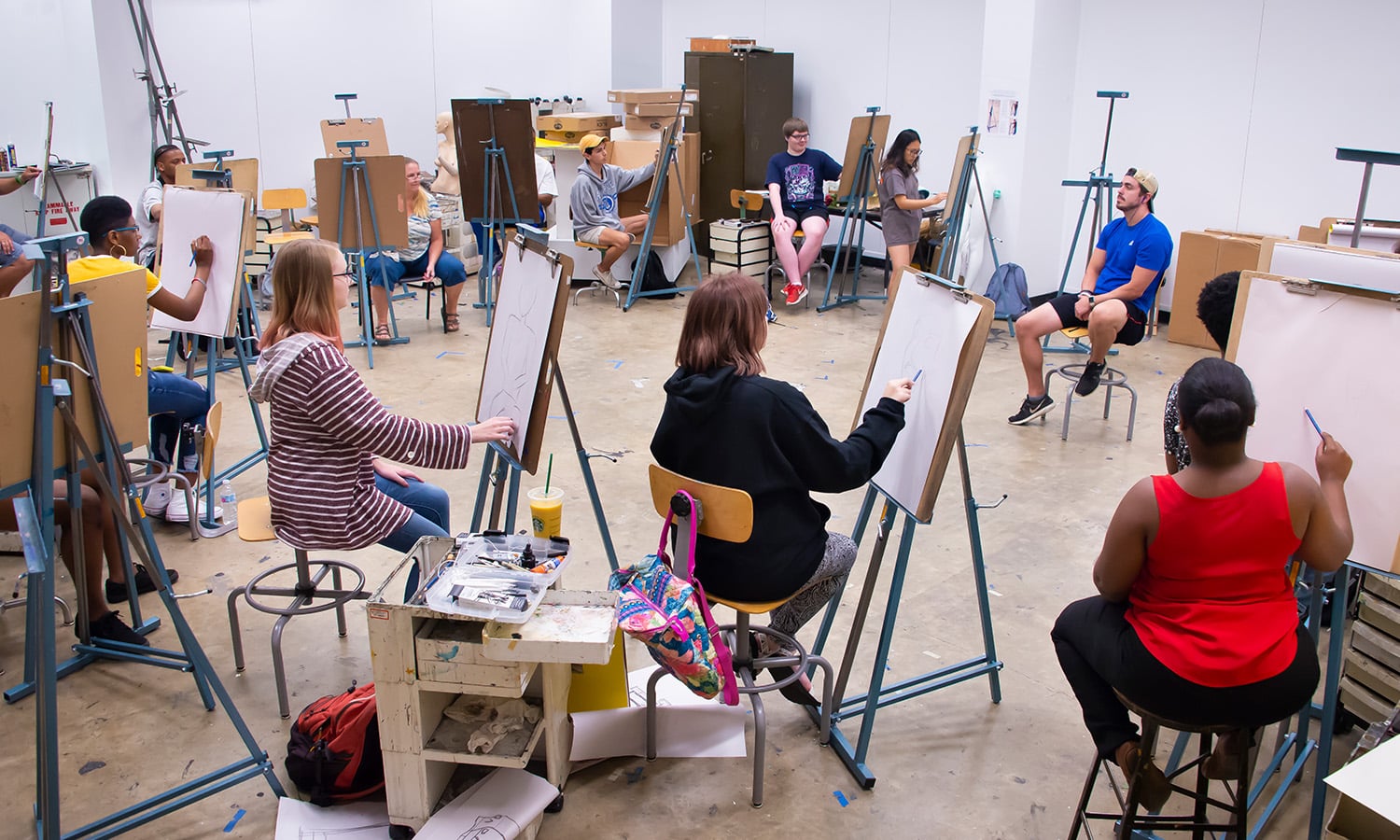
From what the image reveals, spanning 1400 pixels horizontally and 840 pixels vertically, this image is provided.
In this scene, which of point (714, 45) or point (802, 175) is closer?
point (802, 175)

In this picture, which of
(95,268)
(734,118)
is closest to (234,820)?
(95,268)

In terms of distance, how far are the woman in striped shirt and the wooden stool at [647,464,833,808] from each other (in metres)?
0.56

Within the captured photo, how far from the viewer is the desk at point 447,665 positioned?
2.17 meters

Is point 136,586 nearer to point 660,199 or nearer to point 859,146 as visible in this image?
point 660,199

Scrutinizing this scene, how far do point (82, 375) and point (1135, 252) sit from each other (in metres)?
4.51

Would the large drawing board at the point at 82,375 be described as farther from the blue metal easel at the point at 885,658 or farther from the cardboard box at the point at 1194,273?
the cardboard box at the point at 1194,273

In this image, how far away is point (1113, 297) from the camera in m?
5.14

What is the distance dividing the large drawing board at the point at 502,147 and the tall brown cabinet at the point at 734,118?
74.8 inches

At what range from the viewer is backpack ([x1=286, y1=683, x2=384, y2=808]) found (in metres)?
2.43

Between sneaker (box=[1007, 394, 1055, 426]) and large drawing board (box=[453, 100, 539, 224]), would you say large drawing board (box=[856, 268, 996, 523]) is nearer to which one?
sneaker (box=[1007, 394, 1055, 426])

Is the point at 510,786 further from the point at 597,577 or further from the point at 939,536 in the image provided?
the point at 939,536

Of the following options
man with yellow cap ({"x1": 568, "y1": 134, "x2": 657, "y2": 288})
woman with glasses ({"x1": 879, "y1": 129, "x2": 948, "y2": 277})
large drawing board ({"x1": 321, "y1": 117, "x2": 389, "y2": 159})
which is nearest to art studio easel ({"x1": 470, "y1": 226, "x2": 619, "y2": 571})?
man with yellow cap ({"x1": 568, "y1": 134, "x2": 657, "y2": 288})

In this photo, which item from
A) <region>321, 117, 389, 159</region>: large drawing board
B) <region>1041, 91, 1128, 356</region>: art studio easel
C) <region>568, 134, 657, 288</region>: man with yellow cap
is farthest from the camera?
<region>321, 117, 389, 159</region>: large drawing board

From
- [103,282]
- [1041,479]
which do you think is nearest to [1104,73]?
[1041,479]
